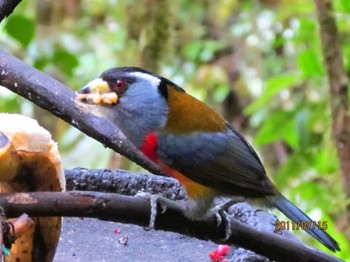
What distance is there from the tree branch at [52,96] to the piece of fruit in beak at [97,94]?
8cm

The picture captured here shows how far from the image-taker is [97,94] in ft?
5.17

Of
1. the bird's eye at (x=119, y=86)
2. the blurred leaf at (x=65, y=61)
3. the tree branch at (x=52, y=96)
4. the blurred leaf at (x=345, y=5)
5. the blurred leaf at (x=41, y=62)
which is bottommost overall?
the tree branch at (x=52, y=96)

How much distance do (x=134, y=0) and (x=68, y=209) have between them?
2940 mm

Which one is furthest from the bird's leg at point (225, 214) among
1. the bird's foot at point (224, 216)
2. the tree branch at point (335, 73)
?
the tree branch at point (335, 73)

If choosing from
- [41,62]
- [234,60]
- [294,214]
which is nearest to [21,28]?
[41,62]

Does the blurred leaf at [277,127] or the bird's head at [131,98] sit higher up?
the blurred leaf at [277,127]

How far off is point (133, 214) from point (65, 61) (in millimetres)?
2288

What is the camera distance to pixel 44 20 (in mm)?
4027

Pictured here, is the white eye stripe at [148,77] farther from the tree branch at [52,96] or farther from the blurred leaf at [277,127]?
the blurred leaf at [277,127]

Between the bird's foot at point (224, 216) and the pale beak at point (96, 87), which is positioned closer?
the bird's foot at point (224, 216)

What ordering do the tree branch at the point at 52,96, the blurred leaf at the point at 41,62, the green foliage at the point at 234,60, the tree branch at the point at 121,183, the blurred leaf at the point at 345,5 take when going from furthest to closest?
1. the blurred leaf at the point at 41,62
2. the green foliage at the point at 234,60
3. the blurred leaf at the point at 345,5
4. the tree branch at the point at 121,183
5. the tree branch at the point at 52,96

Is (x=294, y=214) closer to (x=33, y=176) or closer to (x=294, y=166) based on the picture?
(x=33, y=176)

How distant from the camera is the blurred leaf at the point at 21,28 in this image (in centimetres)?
288

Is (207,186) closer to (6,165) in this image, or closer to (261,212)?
(261,212)
